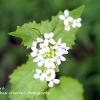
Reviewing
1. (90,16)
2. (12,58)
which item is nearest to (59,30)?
(90,16)

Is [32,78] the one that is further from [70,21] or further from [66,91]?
[70,21]

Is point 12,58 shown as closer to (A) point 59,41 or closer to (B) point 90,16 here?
(B) point 90,16

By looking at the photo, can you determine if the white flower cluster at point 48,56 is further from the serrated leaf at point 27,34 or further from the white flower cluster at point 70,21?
the white flower cluster at point 70,21

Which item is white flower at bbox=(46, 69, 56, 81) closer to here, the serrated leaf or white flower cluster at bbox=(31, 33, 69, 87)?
white flower cluster at bbox=(31, 33, 69, 87)

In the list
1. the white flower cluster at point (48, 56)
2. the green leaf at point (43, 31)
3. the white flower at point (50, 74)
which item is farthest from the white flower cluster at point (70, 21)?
the white flower at point (50, 74)

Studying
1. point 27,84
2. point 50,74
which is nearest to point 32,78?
point 27,84

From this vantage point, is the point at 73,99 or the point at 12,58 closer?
the point at 73,99
